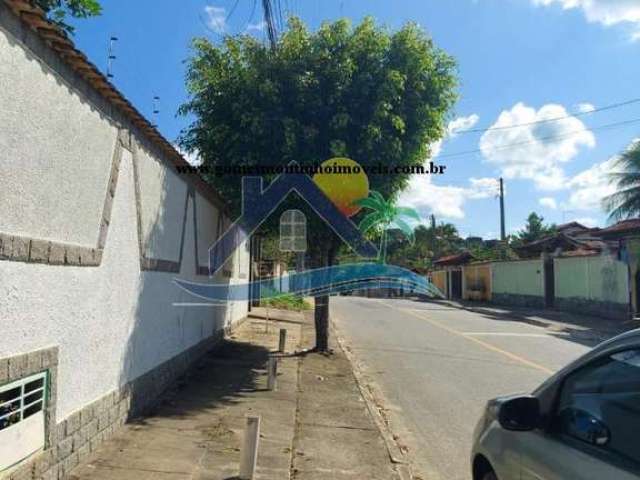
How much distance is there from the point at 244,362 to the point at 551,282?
22412 mm

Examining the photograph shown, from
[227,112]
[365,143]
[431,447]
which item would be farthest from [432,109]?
[431,447]

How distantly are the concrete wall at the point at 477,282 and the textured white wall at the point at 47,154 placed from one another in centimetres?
3541

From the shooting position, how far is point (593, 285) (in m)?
25.1

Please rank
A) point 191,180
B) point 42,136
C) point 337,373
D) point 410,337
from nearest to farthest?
point 42,136 < point 191,180 < point 337,373 < point 410,337

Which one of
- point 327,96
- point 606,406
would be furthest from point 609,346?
point 327,96

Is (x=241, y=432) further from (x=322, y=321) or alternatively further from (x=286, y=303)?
(x=286, y=303)

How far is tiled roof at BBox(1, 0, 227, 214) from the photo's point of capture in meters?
3.85

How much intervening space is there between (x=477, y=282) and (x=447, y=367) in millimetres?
30367

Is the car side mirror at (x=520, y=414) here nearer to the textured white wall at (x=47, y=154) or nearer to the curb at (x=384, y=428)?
the curb at (x=384, y=428)

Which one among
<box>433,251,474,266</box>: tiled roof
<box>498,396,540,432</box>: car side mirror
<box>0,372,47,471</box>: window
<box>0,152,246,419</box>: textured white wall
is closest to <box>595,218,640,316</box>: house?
<box>0,152,246,419</box>: textured white wall

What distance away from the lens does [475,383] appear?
10086mm

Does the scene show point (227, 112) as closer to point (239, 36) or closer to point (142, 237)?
point (239, 36)

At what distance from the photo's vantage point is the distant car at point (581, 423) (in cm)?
251

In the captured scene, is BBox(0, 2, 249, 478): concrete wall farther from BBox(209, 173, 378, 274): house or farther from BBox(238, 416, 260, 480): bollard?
BBox(209, 173, 378, 274): house
